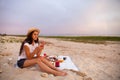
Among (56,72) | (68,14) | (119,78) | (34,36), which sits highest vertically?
(68,14)

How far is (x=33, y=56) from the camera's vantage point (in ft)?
7.11

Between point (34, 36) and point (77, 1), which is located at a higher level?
point (77, 1)

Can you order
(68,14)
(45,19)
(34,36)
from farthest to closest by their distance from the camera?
(68,14)
(45,19)
(34,36)

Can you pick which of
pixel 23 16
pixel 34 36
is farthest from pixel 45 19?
pixel 34 36

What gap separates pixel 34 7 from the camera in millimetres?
4152

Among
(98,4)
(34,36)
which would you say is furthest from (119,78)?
(98,4)

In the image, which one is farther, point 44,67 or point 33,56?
point 33,56

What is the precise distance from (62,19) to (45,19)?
68 centimetres

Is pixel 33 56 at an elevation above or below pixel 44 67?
above

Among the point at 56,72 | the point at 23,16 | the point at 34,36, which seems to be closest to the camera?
the point at 56,72

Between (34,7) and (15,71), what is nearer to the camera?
(15,71)

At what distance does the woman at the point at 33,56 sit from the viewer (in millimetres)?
2044

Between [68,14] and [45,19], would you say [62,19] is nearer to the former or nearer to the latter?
[68,14]

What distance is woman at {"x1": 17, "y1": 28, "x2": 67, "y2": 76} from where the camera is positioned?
6.71 feet
